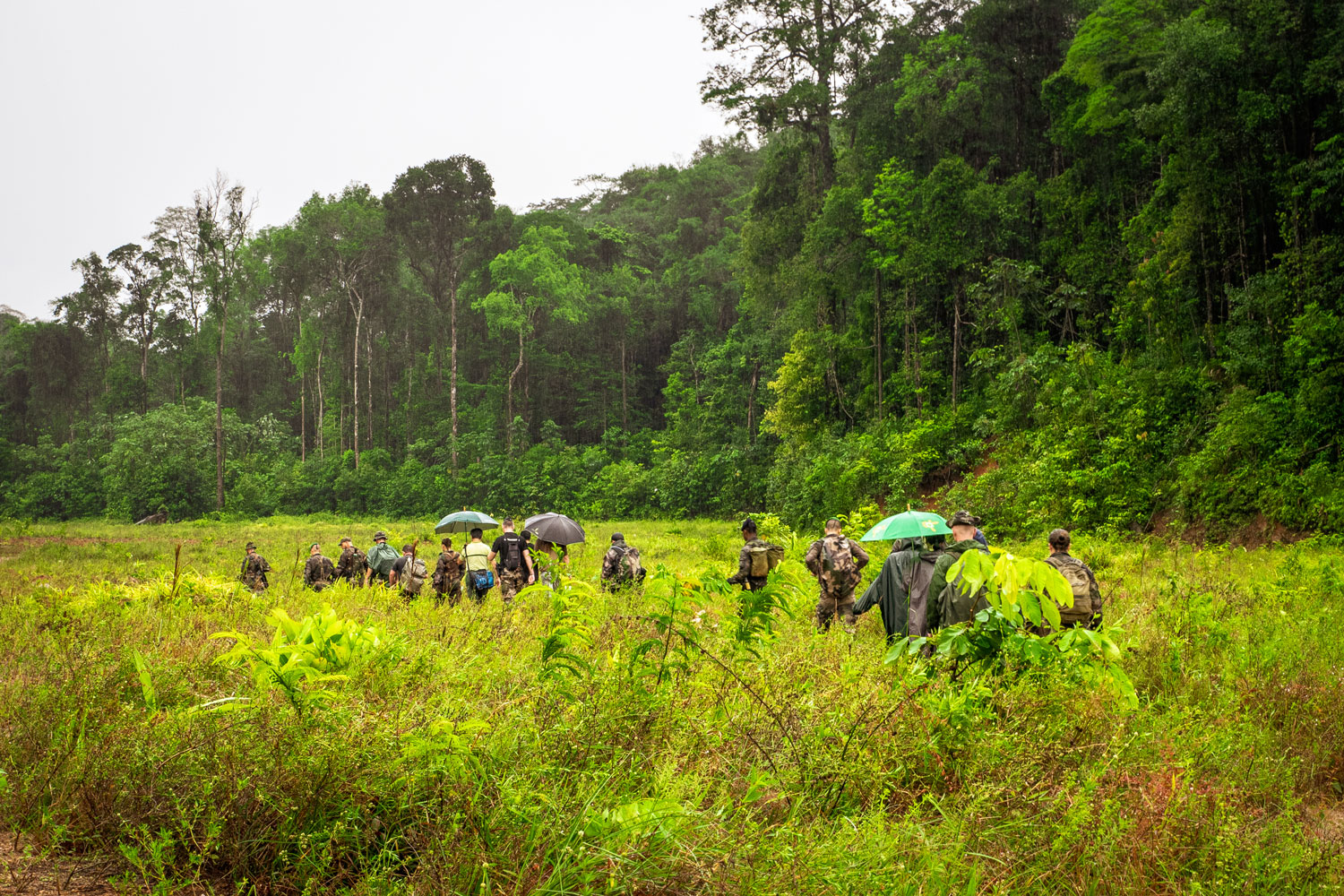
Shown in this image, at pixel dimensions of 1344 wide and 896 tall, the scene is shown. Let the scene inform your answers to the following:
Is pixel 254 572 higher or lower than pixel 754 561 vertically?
lower

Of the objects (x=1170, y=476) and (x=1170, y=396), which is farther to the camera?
(x=1170, y=396)

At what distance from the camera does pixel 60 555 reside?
1920cm

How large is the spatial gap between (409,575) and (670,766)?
24.9 ft

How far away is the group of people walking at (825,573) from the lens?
568cm

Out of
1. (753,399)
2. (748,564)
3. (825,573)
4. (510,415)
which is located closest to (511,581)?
(748,564)

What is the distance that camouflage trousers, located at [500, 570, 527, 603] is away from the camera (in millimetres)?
10491

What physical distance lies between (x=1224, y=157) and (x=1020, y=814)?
18213 millimetres

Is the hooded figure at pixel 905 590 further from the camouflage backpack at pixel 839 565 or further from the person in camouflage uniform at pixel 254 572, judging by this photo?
the person in camouflage uniform at pixel 254 572

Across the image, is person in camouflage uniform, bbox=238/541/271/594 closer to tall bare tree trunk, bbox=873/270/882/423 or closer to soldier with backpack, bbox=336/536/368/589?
soldier with backpack, bbox=336/536/368/589

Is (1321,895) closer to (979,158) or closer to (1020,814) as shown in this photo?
(1020,814)

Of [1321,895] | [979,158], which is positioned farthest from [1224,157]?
[1321,895]

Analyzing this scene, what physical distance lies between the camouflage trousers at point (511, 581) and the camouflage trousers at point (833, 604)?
14.1ft

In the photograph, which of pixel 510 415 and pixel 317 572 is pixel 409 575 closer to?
pixel 317 572

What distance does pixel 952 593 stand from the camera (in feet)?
17.7
